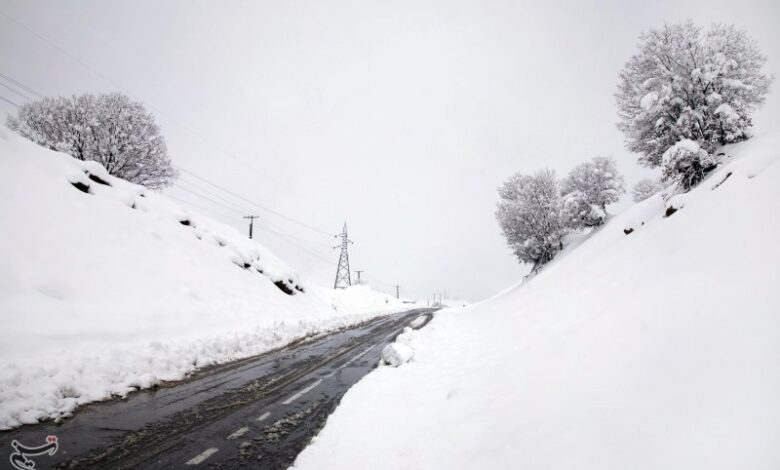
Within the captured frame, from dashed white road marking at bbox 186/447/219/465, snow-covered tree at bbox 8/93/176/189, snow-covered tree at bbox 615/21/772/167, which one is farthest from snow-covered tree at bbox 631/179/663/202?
snow-covered tree at bbox 8/93/176/189

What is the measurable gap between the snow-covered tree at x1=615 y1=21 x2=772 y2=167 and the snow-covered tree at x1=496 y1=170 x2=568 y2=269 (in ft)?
46.0

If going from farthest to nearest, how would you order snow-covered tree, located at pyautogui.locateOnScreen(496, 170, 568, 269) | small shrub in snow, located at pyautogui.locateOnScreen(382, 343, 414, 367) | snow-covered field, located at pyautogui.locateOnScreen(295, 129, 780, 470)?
1. snow-covered tree, located at pyautogui.locateOnScreen(496, 170, 568, 269)
2. small shrub in snow, located at pyautogui.locateOnScreen(382, 343, 414, 367)
3. snow-covered field, located at pyautogui.locateOnScreen(295, 129, 780, 470)

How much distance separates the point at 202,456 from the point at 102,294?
1003 cm

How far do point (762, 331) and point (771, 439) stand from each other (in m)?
1.61

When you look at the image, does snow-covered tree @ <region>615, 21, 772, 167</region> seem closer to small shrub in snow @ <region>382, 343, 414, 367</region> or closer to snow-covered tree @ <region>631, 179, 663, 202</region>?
small shrub in snow @ <region>382, 343, 414, 367</region>

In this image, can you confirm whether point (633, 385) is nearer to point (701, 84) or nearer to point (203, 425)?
point (203, 425)

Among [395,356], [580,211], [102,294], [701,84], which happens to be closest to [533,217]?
[580,211]

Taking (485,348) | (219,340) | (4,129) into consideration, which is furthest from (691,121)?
(4,129)

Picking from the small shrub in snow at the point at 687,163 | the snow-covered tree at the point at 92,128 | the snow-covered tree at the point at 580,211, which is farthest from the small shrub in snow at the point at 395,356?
the snow-covered tree at the point at 92,128

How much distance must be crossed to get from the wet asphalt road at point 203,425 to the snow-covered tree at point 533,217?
92.3 feet

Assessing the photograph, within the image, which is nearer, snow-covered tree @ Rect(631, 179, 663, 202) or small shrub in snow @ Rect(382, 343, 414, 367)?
small shrub in snow @ Rect(382, 343, 414, 367)

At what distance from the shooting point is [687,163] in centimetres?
1475

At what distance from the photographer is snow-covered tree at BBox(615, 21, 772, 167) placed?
50.2 feet

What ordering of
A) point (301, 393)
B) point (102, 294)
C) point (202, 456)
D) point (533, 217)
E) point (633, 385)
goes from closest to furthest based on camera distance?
point (633, 385) → point (202, 456) → point (301, 393) → point (102, 294) → point (533, 217)
